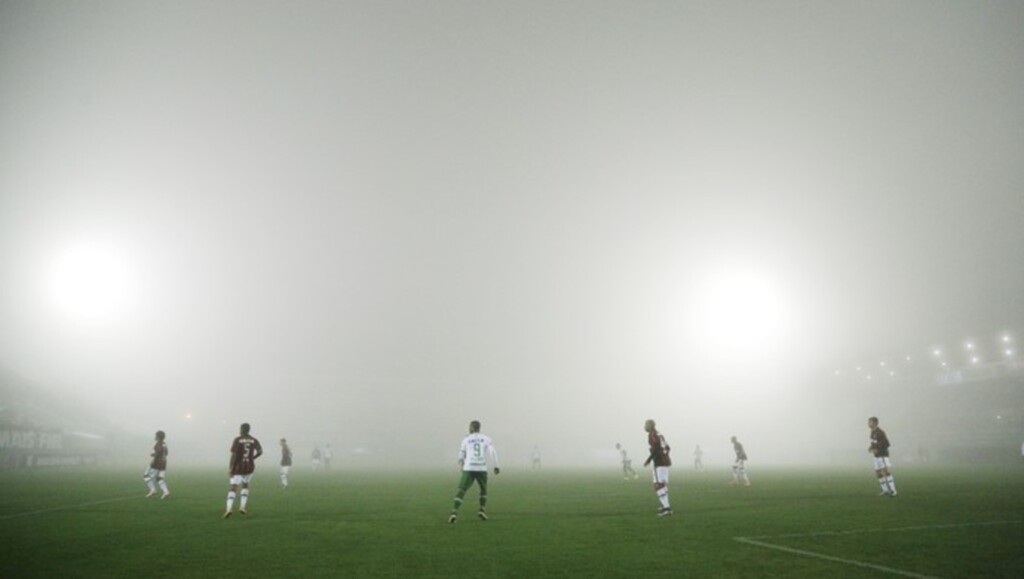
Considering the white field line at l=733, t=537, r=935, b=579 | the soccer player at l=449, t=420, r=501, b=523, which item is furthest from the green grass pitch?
the soccer player at l=449, t=420, r=501, b=523

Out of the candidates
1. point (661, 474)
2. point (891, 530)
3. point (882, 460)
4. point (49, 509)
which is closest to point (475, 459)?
point (661, 474)

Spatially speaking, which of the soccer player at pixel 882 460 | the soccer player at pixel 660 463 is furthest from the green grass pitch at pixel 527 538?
the soccer player at pixel 882 460

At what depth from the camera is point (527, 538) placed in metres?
12.1

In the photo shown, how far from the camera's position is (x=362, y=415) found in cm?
11769

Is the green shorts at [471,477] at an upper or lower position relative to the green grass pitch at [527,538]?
upper

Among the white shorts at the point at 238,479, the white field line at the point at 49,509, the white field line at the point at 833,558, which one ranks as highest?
the white shorts at the point at 238,479

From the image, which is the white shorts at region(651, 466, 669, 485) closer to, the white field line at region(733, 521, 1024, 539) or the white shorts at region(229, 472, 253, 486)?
the white field line at region(733, 521, 1024, 539)

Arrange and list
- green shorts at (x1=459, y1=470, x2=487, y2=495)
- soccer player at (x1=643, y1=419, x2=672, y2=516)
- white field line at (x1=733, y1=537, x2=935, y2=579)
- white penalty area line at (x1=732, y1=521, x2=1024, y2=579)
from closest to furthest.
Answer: white field line at (x1=733, y1=537, x2=935, y2=579)
white penalty area line at (x1=732, y1=521, x2=1024, y2=579)
green shorts at (x1=459, y1=470, x2=487, y2=495)
soccer player at (x1=643, y1=419, x2=672, y2=516)

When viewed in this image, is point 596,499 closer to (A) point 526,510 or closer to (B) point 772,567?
(A) point 526,510

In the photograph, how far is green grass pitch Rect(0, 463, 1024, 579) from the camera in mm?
8930

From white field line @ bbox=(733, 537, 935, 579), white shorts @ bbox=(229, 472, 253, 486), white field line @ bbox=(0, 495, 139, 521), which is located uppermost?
white shorts @ bbox=(229, 472, 253, 486)

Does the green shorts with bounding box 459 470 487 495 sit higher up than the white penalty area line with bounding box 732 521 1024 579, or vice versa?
the green shorts with bounding box 459 470 487 495

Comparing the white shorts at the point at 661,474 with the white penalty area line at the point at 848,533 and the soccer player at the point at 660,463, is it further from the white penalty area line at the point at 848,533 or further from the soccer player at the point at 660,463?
the white penalty area line at the point at 848,533

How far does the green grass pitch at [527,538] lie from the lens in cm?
893
